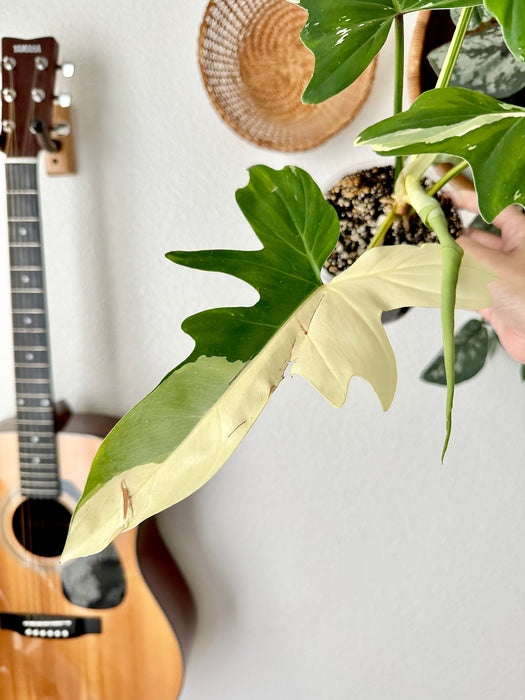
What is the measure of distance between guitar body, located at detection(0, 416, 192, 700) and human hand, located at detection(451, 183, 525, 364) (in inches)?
25.0

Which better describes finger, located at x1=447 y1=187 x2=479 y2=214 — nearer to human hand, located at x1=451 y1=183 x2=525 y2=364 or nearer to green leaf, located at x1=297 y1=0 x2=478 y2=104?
human hand, located at x1=451 y1=183 x2=525 y2=364

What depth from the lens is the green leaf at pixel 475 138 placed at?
0.33 m

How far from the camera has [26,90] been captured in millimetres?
841

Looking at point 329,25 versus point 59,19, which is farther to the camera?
point 59,19

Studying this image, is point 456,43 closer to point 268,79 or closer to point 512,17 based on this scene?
point 512,17

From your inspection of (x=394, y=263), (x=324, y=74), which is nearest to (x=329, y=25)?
(x=324, y=74)

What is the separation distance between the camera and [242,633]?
1.09 metres

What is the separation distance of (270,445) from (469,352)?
382 millimetres

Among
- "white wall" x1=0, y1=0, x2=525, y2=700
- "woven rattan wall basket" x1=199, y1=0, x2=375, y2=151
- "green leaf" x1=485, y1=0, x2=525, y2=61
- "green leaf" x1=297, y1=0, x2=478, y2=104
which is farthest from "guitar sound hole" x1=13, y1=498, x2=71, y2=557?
"green leaf" x1=485, y1=0, x2=525, y2=61

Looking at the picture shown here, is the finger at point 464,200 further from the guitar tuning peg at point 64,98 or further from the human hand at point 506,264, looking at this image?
the guitar tuning peg at point 64,98

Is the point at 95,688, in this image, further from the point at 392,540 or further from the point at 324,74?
the point at 324,74

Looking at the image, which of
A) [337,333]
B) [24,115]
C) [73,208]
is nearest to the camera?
[337,333]

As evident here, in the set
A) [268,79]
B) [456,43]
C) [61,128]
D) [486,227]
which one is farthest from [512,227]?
[61,128]

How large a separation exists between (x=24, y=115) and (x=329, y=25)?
22.6 inches
